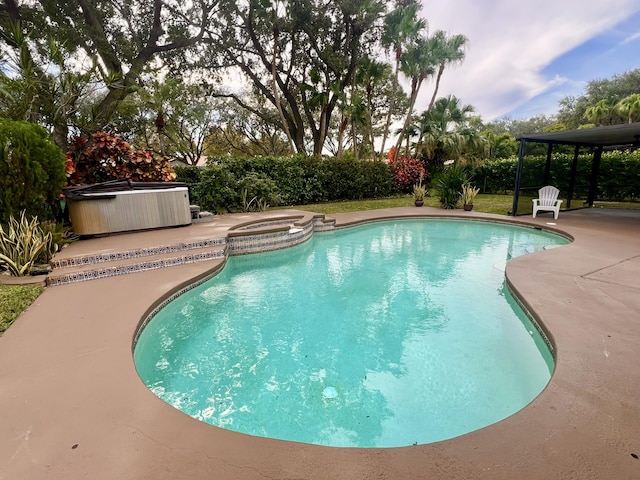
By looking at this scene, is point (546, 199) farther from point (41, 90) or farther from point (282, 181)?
point (41, 90)

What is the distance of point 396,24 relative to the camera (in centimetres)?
1416

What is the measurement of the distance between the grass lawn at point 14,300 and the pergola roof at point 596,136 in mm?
10898

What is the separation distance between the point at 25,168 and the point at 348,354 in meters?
5.23

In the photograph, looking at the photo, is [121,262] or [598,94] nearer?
[121,262]

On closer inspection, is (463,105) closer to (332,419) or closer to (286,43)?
(286,43)

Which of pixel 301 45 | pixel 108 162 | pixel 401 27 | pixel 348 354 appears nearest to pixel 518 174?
pixel 401 27

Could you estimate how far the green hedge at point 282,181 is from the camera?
379 inches

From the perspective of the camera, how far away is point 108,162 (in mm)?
7523

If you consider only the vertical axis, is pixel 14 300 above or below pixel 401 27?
below

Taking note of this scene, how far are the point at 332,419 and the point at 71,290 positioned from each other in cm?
354

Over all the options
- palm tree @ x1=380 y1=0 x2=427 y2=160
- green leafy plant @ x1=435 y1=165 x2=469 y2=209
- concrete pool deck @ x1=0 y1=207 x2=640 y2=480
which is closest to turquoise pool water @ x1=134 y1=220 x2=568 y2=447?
concrete pool deck @ x1=0 y1=207 x2=640 y2=480

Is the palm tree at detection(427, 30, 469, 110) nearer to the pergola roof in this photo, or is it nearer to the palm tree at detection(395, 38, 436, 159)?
the palm tree at detection(395, 38, 436, 159)

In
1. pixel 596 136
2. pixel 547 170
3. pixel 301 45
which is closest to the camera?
pixel 596 136

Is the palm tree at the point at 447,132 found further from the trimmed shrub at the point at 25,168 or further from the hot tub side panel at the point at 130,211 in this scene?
the trimmed shrub at the point at 25,168
